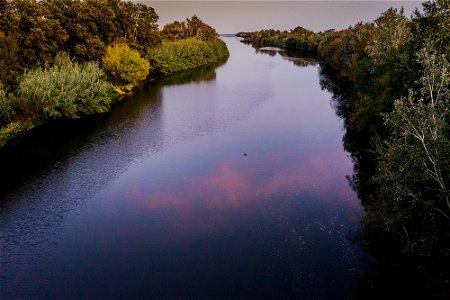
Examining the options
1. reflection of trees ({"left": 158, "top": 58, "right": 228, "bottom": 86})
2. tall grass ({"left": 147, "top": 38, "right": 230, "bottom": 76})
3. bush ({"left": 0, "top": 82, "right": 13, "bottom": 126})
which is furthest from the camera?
tall grass ({"left": 147, "top": 38, "right": 230, "bottom": 76})

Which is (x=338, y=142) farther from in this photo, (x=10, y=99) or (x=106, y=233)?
(x=10, y=99)

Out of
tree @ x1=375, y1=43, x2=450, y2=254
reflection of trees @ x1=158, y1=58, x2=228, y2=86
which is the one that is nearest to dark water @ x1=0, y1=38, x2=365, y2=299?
tree @ x1=375, y1=43, x2=450, y2=254

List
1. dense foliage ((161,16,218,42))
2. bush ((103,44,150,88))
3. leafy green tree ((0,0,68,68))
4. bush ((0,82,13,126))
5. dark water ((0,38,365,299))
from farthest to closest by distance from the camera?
dense foliage ((161,16,218,42)) → bush ((103,44,150,88)) → leafy green tree ((0,0,68,68)) → bush ((0,82,13,126)) → dark water ((0,38,365,299))

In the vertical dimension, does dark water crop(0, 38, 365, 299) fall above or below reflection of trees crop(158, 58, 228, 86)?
below

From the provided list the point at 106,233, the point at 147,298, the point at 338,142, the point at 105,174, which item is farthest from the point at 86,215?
the point at 338,142

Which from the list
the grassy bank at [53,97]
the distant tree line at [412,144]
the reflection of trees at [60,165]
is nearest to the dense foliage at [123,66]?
the grassy bank at [53,97]

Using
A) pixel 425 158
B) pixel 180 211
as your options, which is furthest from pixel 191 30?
pixel 425 158

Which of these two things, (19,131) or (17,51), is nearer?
(19,131)

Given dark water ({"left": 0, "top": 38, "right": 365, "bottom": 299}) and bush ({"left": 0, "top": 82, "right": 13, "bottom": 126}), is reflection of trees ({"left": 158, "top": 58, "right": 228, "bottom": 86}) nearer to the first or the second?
dark water ({"left": 0, "top": 38, "right": 365, "bottom": 299})
